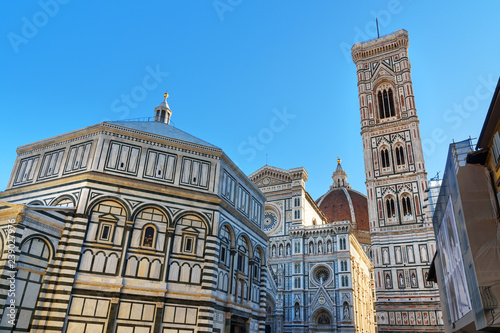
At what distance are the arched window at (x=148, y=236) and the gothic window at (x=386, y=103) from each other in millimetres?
37056

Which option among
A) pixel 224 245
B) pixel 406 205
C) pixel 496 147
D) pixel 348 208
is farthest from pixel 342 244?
pixel 348 208

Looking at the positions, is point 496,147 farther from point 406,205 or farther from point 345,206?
point 345,206

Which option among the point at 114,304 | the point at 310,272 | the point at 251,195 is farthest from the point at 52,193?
the point at 310,272

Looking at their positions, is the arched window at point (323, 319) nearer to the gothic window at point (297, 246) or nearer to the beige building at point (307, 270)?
the beige building at point (307, 270)

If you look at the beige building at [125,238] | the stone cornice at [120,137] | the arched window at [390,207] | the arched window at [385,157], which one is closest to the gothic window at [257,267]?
the beige building at [125,238]

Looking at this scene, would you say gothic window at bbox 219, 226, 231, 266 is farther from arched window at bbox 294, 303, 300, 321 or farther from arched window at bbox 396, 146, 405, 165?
arched window at bbox 396, 146, 405, 165

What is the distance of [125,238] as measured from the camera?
1759cm

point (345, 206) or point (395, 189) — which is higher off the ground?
point (345, 206)

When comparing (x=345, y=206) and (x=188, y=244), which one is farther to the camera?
(x=345, y=206)

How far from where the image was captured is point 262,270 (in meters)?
24.1

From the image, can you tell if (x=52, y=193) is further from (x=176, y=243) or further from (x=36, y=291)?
(x=176, y=243)

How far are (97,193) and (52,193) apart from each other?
276cm

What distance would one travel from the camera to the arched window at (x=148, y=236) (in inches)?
704

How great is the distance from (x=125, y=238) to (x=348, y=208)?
227ft
